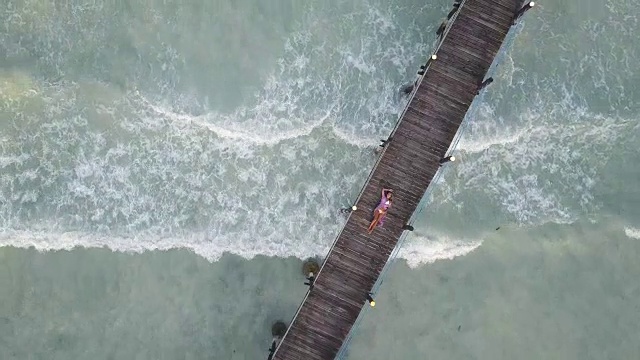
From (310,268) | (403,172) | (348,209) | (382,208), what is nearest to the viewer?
(382,208)

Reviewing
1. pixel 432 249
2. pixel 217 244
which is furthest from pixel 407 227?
pixel 217 244

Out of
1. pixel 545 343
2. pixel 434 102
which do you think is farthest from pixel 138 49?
pixel 545 343

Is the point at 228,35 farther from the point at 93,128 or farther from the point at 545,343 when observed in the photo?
the point at 545,343

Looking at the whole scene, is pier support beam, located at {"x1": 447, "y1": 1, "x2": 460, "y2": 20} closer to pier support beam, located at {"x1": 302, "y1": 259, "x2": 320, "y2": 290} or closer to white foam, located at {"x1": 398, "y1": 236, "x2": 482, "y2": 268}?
white foam, located at {"x1": 398, "y1": 236, "x2": 482, "y2": 268}

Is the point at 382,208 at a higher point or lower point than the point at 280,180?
higher

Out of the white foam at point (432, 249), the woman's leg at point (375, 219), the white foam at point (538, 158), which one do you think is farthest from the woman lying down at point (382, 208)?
the white foam at point (538, 158)

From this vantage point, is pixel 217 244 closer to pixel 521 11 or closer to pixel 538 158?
pixel 538 158
